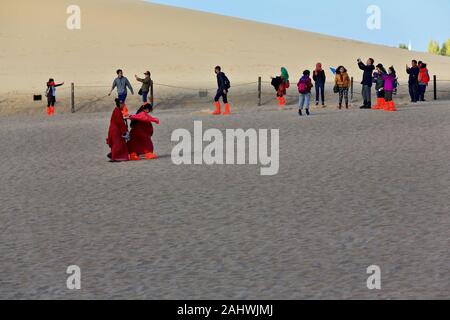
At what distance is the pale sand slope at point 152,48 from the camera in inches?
3054

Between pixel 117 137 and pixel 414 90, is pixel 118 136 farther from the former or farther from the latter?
pixel 414 90

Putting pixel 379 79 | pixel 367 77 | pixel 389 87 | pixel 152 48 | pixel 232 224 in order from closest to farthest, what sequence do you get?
pixel 232 224 → pixel 389 87 → pixel 379 79 → pixel 367 77 → pixel 152 48

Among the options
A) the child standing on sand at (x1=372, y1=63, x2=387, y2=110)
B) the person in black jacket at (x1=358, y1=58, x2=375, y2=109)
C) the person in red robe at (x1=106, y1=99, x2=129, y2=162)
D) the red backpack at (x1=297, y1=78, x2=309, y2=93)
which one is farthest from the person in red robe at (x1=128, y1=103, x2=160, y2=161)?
the person in black jacket at (x1=358, y1=58, x2=375, y2=109)

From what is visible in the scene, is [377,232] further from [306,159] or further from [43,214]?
[306,159]

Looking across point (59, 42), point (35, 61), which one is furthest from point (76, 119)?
point (59, 42)

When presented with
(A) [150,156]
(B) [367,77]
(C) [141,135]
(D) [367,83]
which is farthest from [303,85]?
(C) [141,135]

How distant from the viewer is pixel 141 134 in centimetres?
2053

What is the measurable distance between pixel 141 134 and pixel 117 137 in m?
0.59

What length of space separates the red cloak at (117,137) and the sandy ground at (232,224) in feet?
1.96

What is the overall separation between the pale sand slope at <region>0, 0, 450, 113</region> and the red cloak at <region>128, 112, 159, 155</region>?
40049 mm

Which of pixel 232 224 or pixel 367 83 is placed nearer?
pixel 232 224

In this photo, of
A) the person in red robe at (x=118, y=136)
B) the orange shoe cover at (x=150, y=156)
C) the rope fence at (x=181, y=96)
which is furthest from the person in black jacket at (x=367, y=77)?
the person in red robe at (x=118, y=136)
